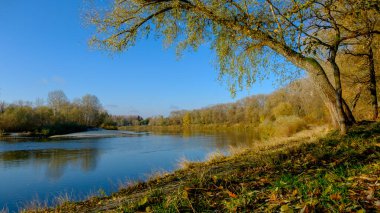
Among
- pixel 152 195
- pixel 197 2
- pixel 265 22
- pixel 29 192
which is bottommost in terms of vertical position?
pixel 29 192

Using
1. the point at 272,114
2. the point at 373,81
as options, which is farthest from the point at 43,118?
the point at 373,81

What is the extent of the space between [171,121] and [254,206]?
12521cm

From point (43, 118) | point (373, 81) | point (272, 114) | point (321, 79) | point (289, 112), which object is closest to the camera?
point (321, 79)

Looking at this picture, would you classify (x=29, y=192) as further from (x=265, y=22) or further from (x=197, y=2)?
(x=265, y=22)

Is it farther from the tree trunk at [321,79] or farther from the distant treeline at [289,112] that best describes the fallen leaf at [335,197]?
the distant treeline at [289,112]

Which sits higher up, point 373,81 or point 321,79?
point 373,81

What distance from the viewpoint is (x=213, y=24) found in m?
10.0

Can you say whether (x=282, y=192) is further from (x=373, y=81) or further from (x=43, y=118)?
(x=43, y=118)

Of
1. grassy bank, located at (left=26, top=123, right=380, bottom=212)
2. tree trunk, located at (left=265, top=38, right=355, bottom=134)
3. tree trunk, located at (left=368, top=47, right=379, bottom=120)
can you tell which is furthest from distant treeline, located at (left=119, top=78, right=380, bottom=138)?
grassy bank, located at (left=26, top=123, right=380, bottom=212)

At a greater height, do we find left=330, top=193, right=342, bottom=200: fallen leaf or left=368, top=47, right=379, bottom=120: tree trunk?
left=368, top=47, right=379, bottom=120: tree trunk

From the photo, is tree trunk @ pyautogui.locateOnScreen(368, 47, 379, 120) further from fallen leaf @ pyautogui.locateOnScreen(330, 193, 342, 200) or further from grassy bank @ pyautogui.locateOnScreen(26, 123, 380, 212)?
fallen leaf @ pyautogui.locateOnScreen(330, 193, 342, 200)

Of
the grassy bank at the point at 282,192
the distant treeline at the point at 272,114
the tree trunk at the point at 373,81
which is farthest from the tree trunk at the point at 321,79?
the tree trunk at the point at 373,81

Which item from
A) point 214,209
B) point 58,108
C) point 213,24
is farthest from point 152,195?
point 58,108

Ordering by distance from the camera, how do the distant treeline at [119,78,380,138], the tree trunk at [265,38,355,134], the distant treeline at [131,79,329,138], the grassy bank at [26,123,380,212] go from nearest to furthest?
the grassy bank at [26,123,380,212], the tree trunk at [265,38,355,134], the distant treeline at [119,78,380,138], the distant treeline at [131,79,329,138]
